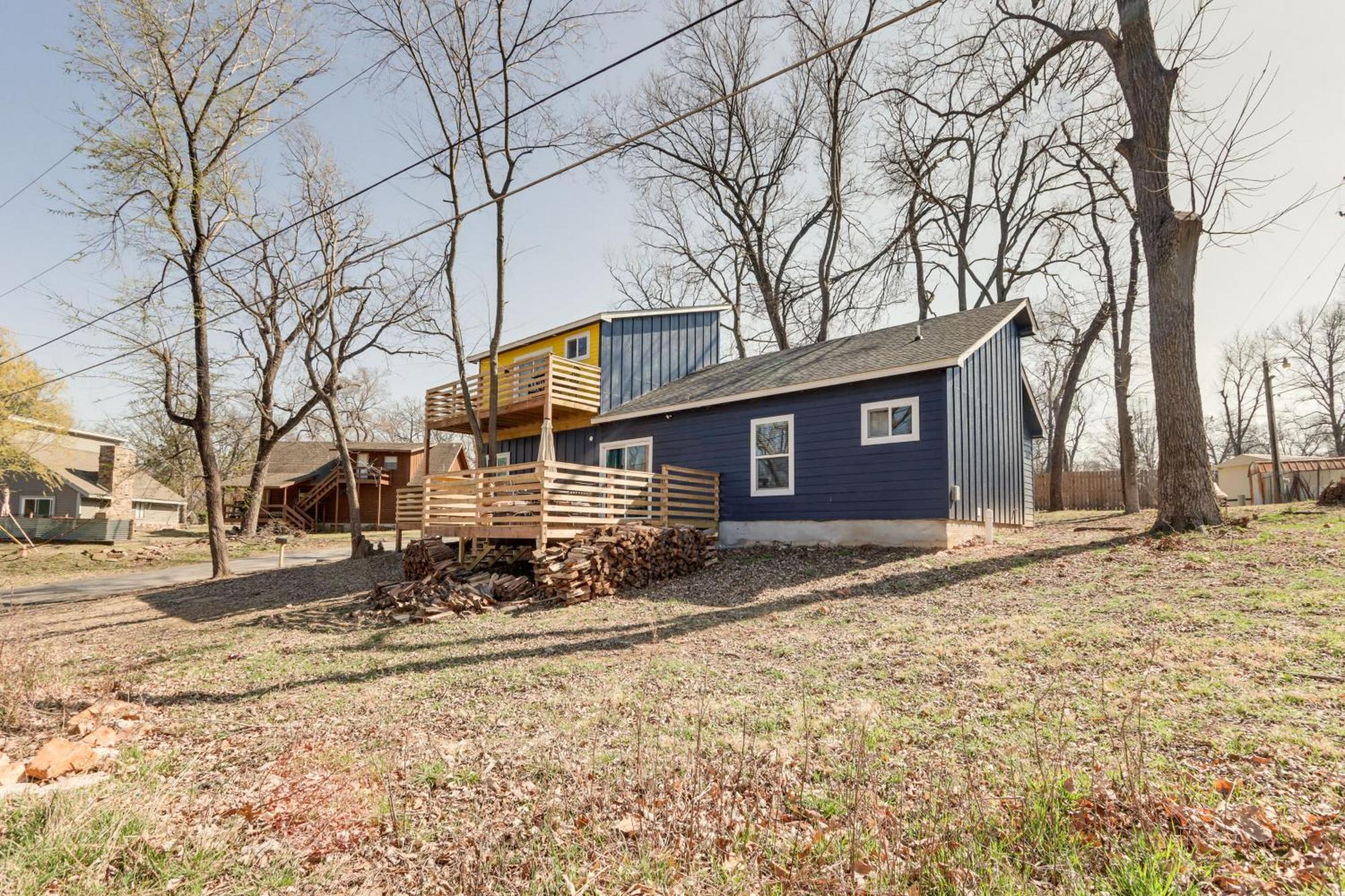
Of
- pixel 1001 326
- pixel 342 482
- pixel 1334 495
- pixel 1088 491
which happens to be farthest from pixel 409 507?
pixel 1088 491

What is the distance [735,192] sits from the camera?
85.5 feet

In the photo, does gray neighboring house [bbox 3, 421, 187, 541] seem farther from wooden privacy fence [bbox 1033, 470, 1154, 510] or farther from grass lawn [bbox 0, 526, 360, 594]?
wooden privacy fence [bbox 1033, 470, 1154, 510]

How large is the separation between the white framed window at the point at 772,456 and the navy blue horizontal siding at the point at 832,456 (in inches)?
4.8

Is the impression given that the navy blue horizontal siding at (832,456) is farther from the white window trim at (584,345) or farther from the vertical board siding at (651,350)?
the white window trim at (584,345)

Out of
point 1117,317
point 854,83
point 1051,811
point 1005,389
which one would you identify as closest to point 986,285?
point 1117,317

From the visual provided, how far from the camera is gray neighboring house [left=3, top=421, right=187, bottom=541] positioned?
29.7 metres

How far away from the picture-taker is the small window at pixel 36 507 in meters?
32.4

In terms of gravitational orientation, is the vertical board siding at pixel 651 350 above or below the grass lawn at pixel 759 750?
above

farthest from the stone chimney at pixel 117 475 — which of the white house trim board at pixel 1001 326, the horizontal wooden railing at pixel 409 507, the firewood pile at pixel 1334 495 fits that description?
the firewood pile at pixel 1334 495

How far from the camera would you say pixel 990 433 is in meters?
13.7

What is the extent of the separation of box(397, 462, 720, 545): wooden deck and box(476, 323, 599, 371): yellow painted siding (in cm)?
573

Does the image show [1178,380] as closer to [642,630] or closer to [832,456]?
[832,456]

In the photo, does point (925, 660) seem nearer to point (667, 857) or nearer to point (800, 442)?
point (667, 857)

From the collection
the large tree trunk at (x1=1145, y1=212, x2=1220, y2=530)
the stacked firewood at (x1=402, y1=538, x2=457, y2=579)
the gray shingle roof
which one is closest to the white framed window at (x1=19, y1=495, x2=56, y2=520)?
the stacked firewood at (x1=402, y1=538, x2=457, y2=579)
